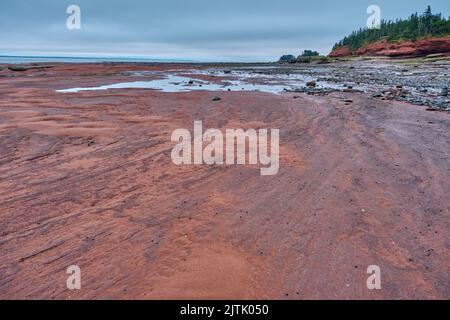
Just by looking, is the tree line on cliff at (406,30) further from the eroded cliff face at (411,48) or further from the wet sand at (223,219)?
the wet sand at (223,219)

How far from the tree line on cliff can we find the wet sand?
89680 millimetres

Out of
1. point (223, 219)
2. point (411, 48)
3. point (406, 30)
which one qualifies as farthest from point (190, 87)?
point (406, 30)

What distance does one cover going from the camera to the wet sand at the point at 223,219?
3713 mm

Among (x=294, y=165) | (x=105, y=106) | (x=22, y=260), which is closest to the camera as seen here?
(x=22, y=260)

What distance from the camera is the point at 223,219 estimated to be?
200 inches

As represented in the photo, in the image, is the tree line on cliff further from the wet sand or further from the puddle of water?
the wet sand

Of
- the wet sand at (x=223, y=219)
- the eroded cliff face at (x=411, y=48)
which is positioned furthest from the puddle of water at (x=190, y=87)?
the eroded cliff face at (x=411, y=48)

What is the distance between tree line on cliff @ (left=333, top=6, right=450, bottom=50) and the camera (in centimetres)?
8394

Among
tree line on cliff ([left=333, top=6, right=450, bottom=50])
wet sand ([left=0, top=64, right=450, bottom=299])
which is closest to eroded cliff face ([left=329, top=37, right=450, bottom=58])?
tree line on cliff ([left=333, top=6, right=450, bottom=50])

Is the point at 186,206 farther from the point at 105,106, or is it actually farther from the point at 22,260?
the point at 105,106

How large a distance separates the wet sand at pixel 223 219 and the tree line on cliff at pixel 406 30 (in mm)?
89680

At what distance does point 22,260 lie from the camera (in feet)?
13.3
